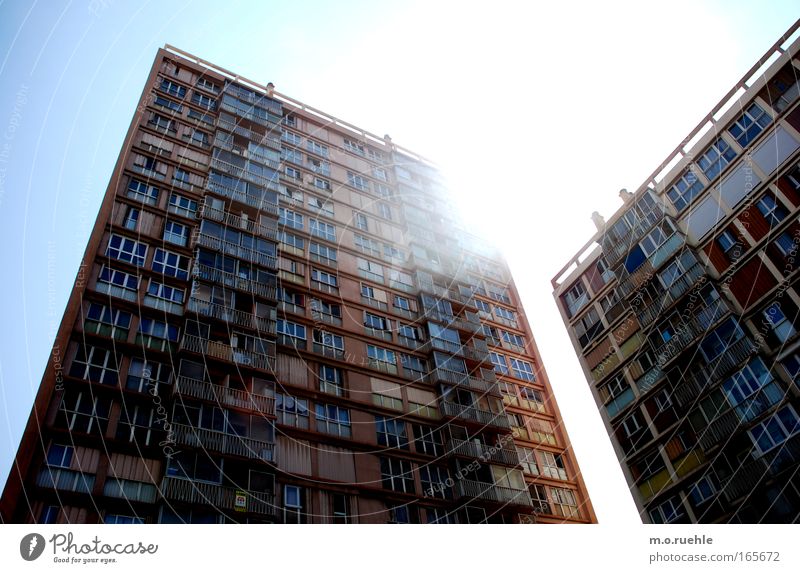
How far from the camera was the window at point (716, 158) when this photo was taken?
3741 cm

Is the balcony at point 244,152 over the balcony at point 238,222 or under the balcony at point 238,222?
over

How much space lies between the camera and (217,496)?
86.2 feet

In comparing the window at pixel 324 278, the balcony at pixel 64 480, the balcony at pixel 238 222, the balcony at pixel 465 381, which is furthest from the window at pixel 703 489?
the balcony at pixel 64 480

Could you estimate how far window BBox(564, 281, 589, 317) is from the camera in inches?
1945

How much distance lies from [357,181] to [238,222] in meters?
14.2

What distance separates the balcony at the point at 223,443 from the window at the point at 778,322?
2613cm

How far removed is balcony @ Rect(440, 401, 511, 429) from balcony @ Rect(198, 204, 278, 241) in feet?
48.0

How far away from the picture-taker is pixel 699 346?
1431 inches

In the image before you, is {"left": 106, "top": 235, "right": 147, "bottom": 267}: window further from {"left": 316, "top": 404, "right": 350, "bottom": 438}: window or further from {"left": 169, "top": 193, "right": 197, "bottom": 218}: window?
{"left": 316, "top": 404, "right": 350, "bottom": 438}: window

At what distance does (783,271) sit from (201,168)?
34.1m

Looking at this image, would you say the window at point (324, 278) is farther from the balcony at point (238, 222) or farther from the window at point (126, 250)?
the window at point (126, 250)

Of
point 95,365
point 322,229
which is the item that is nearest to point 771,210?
point 322,229

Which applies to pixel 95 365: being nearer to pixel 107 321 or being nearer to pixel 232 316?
pixel 107 321
